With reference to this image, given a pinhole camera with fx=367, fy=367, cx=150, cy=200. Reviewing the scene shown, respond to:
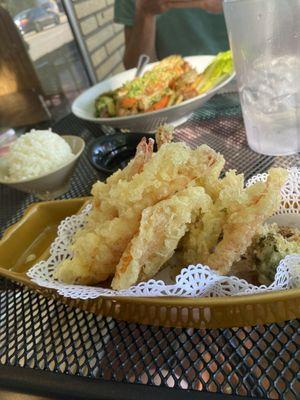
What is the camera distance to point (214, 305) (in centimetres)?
52

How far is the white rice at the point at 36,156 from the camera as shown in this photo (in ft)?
3.79

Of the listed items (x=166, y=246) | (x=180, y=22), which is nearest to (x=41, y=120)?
(x=180, y=22)

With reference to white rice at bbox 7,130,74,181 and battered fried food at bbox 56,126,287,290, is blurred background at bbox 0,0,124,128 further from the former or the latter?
battered fried food at bbox 56,126,287,290

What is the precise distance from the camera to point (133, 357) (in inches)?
23.3

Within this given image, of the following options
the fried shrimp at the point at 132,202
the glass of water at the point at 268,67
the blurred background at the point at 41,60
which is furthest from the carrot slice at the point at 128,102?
the blurred background at the point at 41,60

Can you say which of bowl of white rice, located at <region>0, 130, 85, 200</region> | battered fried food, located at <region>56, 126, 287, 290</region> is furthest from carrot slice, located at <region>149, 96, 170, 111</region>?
battered fried food, located at <region>56, 126, 287, 290</region>

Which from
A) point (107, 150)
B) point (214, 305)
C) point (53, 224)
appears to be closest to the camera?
point (214, 305)

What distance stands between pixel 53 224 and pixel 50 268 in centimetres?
22

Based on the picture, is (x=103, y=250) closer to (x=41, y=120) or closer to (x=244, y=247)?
(x=244, y=247)

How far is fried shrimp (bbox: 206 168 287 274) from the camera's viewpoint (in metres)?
0.60

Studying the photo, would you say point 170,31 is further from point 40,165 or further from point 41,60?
point 40,165

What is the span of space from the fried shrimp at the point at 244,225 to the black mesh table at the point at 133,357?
117mm

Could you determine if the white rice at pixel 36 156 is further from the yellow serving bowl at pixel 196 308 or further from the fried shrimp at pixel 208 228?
the fried shrimp at pixel 208 228

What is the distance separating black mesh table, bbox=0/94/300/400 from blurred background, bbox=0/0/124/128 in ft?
5.51
